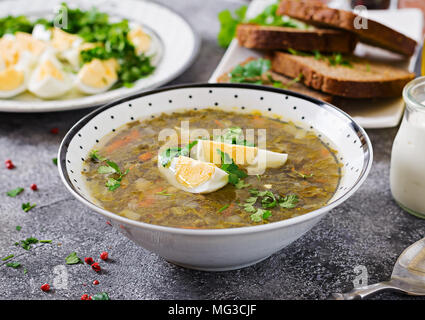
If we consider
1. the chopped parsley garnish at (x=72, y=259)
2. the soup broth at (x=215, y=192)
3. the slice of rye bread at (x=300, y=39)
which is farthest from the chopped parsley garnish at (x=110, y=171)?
the slice of rye bread at (x=300, y=39)

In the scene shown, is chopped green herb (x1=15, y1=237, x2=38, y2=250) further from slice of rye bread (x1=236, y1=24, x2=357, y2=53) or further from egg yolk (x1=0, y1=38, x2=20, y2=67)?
slice of rye bread (x1=236, y1=24, x2=357, y2=53)

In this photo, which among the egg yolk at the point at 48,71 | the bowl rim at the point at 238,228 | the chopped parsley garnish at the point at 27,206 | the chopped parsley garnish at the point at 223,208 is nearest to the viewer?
the bowl rim at the point at 238,228

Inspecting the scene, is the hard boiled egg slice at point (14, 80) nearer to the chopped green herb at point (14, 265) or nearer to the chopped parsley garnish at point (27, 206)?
the chopped parsley garnish at point (27, 206)

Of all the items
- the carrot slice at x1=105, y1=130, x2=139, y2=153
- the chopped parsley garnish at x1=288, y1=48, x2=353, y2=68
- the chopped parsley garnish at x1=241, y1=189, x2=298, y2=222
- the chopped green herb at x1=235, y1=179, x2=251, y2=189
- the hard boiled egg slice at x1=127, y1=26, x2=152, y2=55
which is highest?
the chopped parsley garnish at x1=241, y1=189, x2=298, y2=222

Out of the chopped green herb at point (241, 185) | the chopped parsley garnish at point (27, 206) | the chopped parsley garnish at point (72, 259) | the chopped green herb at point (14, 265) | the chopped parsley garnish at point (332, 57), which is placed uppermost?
the chopped green herb at point (241, 185)

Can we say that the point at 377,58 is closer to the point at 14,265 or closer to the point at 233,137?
the point at 233,137

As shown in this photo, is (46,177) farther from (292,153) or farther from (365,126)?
(365,126)

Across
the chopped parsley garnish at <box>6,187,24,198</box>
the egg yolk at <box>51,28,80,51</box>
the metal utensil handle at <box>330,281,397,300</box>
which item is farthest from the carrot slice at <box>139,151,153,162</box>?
the egg yolk at <box>51,28,80,51</box>
